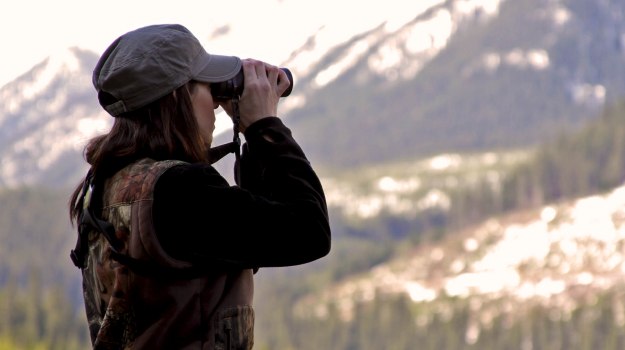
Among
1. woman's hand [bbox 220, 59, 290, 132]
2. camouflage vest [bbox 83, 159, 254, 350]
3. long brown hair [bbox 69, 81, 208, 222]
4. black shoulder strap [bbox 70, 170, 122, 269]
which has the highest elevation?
woman's hand [bbox 220, 59, 290, 132]

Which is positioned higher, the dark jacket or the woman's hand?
the woman's hand

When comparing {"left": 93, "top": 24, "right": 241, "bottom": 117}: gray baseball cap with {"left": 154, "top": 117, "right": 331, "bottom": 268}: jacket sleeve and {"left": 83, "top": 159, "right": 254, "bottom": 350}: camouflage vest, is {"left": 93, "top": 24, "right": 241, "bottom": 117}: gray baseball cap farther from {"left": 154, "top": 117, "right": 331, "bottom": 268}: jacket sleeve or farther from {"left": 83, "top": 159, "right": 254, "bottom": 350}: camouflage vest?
{"left": 154, "top": 117, "right": 331, "bottom": 268}: jacket sleeve

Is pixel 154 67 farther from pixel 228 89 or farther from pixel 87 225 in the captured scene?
pixel 87 225

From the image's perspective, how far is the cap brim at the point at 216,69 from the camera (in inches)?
241

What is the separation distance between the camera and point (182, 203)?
5.82m

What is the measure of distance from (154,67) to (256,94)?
0.46 metres

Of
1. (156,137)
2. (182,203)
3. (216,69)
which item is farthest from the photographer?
(216,69)

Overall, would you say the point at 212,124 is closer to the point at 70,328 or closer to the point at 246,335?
the point at 246,335

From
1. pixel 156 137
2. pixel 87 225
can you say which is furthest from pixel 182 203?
pixel 87 225

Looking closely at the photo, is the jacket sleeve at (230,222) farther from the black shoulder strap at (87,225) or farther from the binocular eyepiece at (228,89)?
the binocular eyepiece at (228,89)

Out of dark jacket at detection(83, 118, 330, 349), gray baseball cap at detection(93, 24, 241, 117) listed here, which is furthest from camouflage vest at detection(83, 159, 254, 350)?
gray baseball cap at detection(93, 24, 241, 117)

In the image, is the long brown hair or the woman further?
the long brown hair

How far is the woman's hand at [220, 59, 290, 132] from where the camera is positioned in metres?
6.19

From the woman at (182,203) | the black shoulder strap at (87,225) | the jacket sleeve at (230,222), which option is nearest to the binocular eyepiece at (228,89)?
the woman at (182,203)
